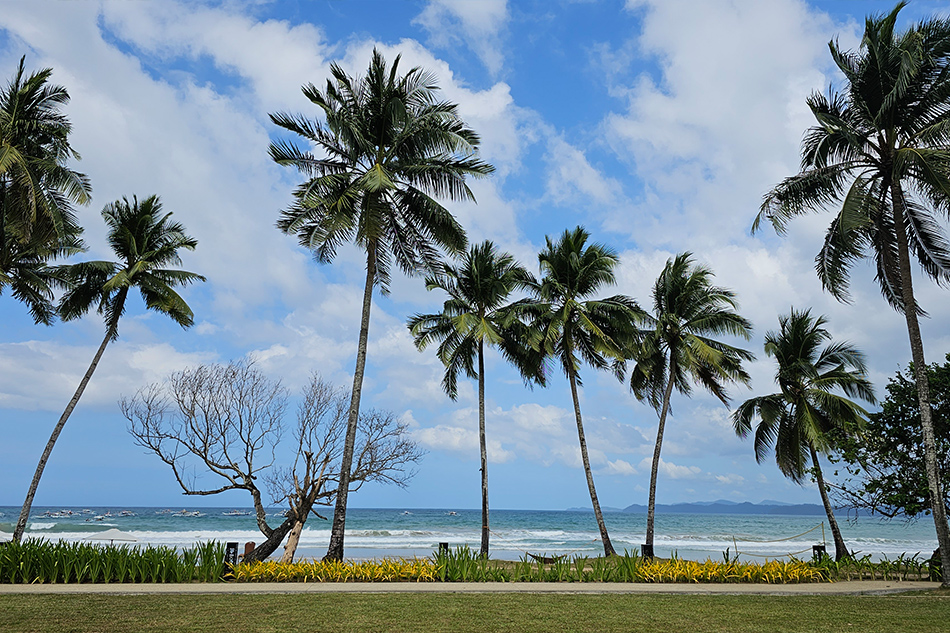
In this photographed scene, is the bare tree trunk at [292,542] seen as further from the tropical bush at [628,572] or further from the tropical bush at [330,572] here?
the tropical bush at [628,572]

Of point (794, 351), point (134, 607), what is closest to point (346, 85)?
point (134, 607)

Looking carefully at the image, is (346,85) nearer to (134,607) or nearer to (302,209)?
(302,209)

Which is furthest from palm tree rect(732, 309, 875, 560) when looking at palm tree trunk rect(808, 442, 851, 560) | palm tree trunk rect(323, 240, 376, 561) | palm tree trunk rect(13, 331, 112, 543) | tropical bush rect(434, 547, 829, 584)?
palm tree trunk rect(13, 331, 112, 543)

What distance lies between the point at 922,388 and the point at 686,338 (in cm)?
746

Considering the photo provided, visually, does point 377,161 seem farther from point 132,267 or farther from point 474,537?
point 474,537

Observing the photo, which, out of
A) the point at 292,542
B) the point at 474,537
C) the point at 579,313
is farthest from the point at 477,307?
the point at 474,537

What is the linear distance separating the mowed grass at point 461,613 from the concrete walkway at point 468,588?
0.57m

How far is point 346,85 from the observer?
14953 mm

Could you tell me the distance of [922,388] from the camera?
1225 cm

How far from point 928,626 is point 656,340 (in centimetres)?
1268

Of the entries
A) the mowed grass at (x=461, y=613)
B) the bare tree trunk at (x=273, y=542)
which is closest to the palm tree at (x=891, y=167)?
the mowed grass at (x=461, y=613)

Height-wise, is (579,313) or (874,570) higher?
(579,313)

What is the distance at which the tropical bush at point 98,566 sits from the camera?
11039mm

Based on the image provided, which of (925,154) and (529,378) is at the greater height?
(925,154)
